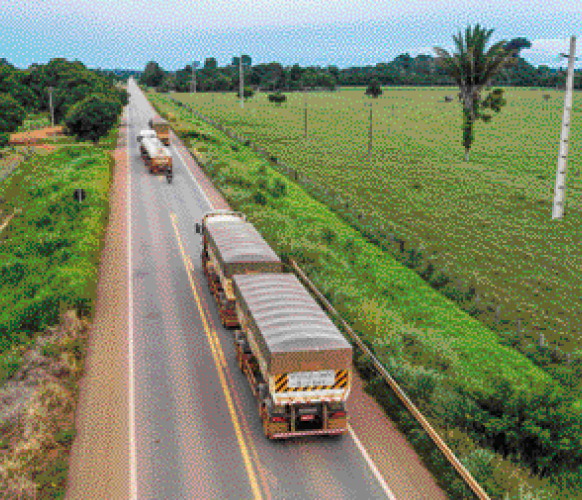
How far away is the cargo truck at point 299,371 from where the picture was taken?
17281 mm

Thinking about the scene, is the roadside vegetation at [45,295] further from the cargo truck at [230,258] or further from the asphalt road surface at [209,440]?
the cargo truck at [230,258]

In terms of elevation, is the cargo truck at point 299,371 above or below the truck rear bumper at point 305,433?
above

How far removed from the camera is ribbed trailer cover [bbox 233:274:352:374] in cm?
1722

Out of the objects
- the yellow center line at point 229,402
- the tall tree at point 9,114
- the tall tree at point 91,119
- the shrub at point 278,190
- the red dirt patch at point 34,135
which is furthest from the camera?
the red dirt patch at point 34,135

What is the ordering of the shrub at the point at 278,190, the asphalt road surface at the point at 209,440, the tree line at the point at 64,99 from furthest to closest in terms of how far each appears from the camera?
the tree line at the point at 64,99 < the shrub at the point at 278,190 < the asphalt road surface at the point at 209,440

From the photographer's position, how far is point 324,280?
3222cm

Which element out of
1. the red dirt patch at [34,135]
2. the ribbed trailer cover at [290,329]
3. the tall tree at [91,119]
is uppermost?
the tall tree at [91,119]

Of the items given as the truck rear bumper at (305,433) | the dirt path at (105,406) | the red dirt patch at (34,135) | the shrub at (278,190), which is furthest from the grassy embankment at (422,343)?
the red dirt patch at (34,135)

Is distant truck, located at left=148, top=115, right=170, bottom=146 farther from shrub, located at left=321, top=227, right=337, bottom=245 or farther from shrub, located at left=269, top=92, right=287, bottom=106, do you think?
shrub, located at left=269, top=92, right=287, bottom=106

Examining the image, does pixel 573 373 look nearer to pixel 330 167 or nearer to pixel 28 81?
pixel 330 167

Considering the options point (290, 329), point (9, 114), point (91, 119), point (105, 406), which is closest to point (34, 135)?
point (9, 114)

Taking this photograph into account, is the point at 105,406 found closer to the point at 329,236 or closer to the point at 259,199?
the point at 329,236

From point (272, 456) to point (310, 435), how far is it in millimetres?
1599

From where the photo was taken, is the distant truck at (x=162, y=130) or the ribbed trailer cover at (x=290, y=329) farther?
the distant truck at (x=162, y=130)
